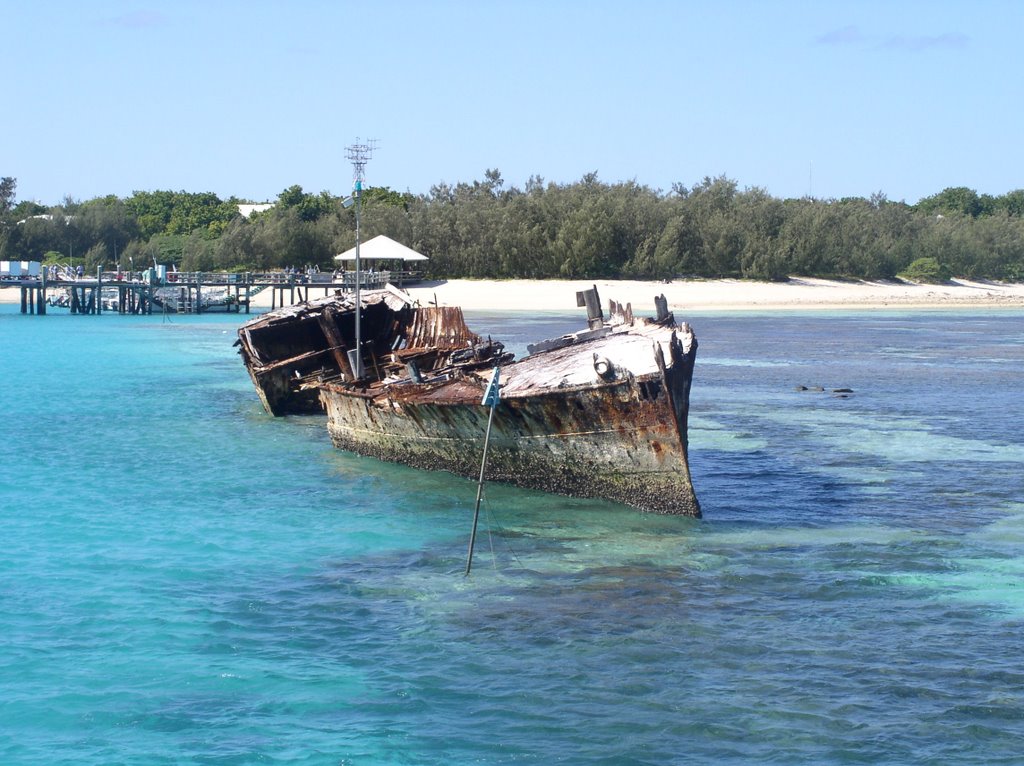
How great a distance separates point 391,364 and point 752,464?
8.06 metres

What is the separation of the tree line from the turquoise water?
67.0 metres

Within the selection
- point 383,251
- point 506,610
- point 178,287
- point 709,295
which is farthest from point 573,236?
point 506,610

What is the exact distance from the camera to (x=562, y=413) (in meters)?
16.9

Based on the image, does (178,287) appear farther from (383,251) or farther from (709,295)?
(709,295)

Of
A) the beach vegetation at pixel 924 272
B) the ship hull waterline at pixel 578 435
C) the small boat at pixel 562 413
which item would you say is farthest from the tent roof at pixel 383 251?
the ship hull waterline at pixel 578 435

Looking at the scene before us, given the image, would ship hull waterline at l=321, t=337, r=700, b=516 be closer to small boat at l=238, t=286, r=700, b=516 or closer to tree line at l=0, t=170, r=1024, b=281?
small boat at l=238, t=286, r=700, b=516

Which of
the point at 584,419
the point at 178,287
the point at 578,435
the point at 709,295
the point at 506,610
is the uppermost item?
the point at 178,287

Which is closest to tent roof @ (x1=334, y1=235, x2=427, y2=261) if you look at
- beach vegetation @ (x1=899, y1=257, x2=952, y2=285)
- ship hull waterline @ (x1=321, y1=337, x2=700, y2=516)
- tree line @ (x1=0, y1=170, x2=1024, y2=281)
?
tree line @ (x1=0, y1=170, x2=1024, y2=281)

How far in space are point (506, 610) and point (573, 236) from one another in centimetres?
7885

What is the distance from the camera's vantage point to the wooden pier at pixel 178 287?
76312 millimetres

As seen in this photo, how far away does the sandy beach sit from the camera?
83.6 m

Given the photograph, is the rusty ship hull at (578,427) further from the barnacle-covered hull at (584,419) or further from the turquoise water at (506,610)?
the turquoise water at (506,610)

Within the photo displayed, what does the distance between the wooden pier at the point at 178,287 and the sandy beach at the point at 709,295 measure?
4.88 metres

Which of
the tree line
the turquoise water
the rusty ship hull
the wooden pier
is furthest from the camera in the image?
the tree line
